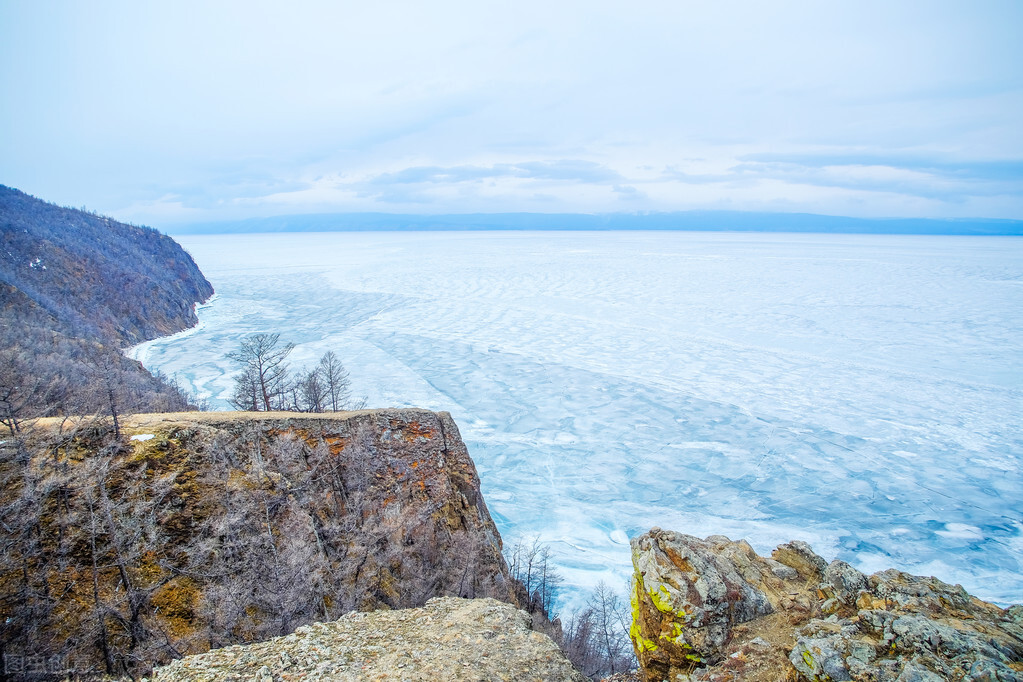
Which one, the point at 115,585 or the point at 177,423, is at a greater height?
→ the point at 177,423

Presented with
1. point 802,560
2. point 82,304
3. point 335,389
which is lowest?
point 335,389

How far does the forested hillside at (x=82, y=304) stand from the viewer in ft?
76.0

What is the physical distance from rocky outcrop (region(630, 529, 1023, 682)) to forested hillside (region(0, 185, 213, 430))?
14.2 meters

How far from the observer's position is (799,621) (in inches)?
313

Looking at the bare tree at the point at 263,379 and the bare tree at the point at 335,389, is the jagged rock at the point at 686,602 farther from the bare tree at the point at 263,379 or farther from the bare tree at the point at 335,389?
the bare tree at the point at 335,389

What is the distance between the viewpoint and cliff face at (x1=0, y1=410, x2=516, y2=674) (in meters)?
10.4

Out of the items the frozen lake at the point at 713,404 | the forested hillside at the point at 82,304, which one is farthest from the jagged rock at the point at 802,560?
the forested hillside at the point at 82,304

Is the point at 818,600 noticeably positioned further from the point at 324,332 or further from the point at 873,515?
the point at 324,332

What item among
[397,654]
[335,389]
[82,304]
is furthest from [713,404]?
[82,304]

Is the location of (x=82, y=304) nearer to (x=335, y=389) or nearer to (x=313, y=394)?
(x=335, y=389)

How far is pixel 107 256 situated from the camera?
67312 millimetres

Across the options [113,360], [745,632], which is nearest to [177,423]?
[745,632]

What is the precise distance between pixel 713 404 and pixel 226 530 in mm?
25471

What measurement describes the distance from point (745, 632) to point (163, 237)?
→ 10057cm
